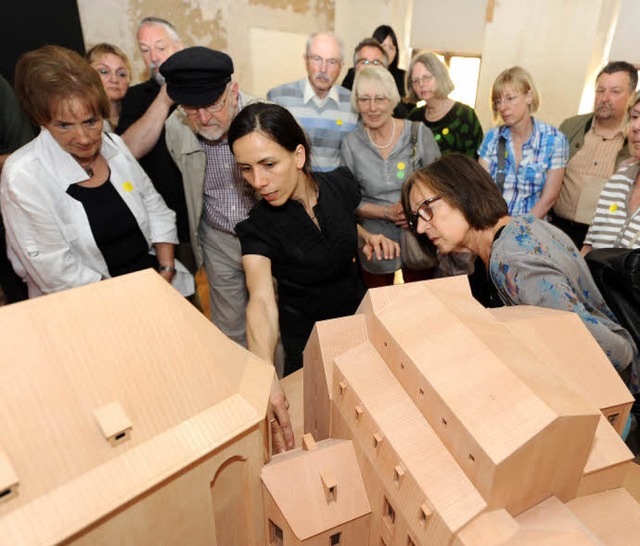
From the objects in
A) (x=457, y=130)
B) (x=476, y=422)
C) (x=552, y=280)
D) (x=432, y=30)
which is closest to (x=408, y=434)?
(x=476, y=422)

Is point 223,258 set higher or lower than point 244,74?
lower

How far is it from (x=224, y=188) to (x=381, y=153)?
89 cm

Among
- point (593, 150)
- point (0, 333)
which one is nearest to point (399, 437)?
point (0, 333)

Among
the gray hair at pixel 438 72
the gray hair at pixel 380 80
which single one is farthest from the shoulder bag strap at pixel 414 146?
the gray hair at pixel 438 72

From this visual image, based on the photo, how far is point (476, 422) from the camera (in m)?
0.86

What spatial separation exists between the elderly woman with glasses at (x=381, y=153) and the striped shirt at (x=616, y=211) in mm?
921

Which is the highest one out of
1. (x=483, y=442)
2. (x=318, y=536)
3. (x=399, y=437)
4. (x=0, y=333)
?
(x=0, y=333)

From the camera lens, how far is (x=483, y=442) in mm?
832

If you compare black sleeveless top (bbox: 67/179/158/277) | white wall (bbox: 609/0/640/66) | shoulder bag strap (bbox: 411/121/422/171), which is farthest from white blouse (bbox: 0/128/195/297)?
white wall (bbox: 609/0/640/66)

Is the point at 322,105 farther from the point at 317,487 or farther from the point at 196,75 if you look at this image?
the point at 317,487

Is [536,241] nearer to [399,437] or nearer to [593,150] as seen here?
[399,437]

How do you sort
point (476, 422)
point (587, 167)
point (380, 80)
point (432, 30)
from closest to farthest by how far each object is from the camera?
point (476, 422) < point (380, 80) < point (587, 167) < point (432, 30)

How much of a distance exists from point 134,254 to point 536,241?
164 centimetres

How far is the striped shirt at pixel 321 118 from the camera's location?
2.83m
